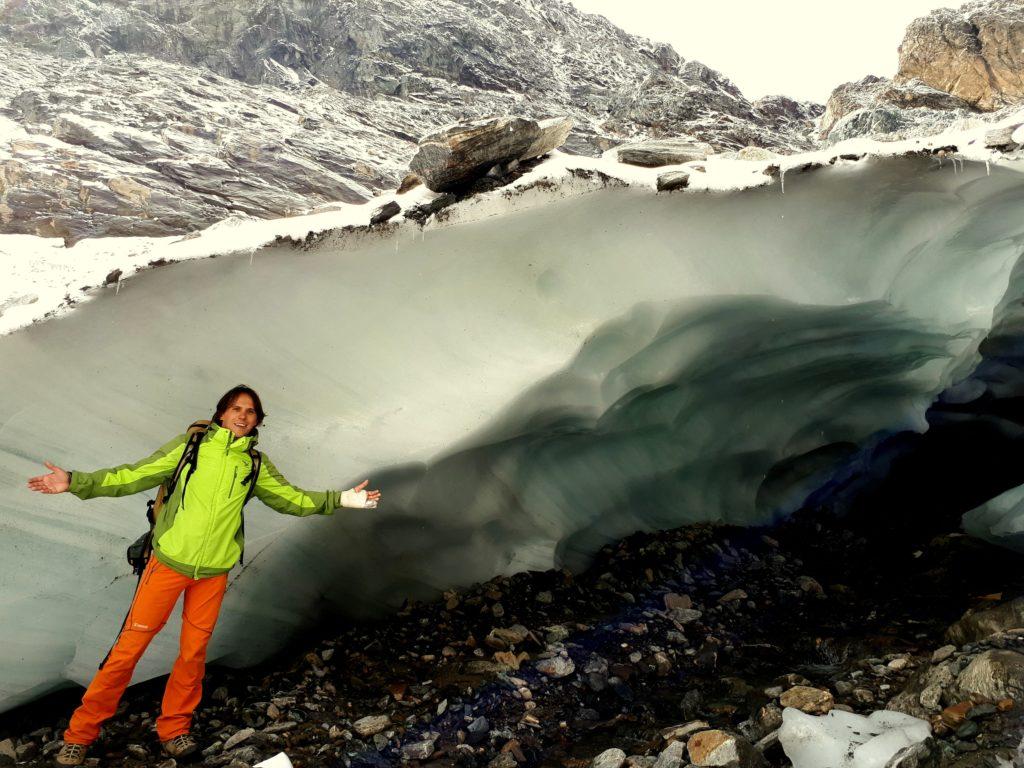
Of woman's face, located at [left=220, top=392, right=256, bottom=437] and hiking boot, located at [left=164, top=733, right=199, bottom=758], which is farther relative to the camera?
woman's face, located at [left=220, top=392, right=256, bottom=437]

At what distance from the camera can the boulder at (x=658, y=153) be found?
13.5 ft

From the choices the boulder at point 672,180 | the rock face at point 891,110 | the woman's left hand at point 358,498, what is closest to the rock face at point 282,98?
the rock face at point 891,110

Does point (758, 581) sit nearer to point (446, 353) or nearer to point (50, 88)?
point (446, 353)

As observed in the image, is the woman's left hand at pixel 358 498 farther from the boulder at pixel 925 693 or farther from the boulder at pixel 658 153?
the boulder at pixel 658 153

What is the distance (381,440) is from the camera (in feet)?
13.0

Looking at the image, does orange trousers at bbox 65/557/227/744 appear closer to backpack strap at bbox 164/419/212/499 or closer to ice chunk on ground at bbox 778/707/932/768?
backpack strap at bbox 164/419/212/499

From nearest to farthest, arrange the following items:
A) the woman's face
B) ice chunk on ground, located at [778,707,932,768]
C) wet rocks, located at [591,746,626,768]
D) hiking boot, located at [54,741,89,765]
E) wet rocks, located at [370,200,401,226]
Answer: ice chunk on ground, located at [778,707,932,768]
wet rocks, located at [591,746,626,768]
hiking boot, located at [54,741,89,765]
the woman's face
wet rocks, located at [370,200,401,226]

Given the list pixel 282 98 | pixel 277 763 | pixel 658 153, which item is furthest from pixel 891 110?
pixel 282 98

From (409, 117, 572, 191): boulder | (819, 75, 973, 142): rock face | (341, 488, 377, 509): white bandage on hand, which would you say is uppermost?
(819, 75, 973, 142): rock face

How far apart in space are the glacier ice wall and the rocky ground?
Result: 32 cm

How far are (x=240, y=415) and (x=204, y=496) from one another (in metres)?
0.39

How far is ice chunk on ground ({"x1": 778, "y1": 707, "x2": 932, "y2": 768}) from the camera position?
7.56 ft

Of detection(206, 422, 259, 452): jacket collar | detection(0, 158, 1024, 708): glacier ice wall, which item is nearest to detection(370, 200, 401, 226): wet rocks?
detection(0, 158, 1024, 708): glacier ice wall

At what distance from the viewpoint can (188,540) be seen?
9.50ft
